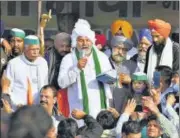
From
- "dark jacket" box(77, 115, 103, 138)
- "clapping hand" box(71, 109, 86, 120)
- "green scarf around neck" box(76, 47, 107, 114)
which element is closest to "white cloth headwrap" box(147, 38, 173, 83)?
"green scarf around neck" box(76, 47, 107, 114)

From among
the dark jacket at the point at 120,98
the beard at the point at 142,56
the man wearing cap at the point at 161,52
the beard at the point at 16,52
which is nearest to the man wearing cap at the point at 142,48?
the beard at the point at 142,56

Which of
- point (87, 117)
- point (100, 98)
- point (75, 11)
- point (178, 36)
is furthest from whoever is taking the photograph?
point (75, 11)

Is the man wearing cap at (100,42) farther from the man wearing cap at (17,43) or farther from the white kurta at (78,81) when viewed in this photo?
the man wearing cap at (17,43)

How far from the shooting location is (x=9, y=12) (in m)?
14.9

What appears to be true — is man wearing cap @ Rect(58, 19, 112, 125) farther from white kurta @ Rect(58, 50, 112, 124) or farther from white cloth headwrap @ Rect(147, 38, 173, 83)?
Answer: white cloth headwrap @ Rect(147, 38, 173, 83)

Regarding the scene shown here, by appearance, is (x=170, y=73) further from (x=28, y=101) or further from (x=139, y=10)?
(x=139, y=10)

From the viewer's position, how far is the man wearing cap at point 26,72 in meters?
12.1

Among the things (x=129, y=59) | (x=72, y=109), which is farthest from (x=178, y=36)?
(x=72, y=109)

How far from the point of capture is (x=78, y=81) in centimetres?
1220

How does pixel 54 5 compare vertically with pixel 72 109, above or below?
above

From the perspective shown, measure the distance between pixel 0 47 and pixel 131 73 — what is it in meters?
1.34

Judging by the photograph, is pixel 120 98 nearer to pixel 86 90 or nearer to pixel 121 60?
pixel 86 90

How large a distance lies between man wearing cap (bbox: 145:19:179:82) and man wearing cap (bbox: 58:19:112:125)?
0.47m

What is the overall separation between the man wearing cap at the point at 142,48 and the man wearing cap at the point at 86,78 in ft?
1.56
